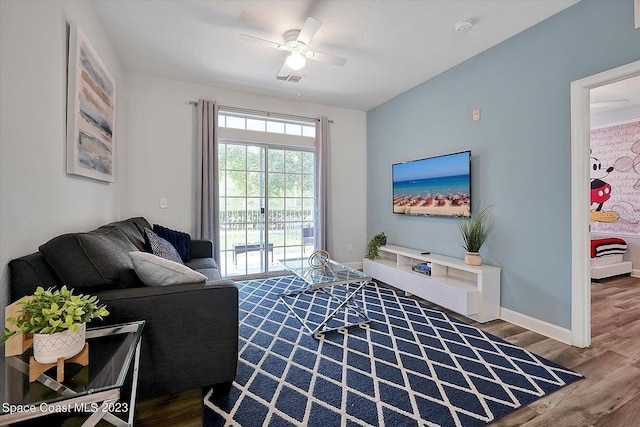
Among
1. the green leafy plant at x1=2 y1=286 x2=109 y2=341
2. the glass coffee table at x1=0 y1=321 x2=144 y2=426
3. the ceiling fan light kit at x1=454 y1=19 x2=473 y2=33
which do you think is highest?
the ceiling fan light kit at x1=454 y1=19 x2=473 y2=33

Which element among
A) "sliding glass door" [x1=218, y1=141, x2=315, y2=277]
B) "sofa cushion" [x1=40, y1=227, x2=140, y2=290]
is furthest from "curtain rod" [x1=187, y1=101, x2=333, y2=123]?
"sofa cushion" [x1=40, y1=227, x2=140, y2=290]

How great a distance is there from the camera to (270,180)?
430 centimetres

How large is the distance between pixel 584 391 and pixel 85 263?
9.27ft

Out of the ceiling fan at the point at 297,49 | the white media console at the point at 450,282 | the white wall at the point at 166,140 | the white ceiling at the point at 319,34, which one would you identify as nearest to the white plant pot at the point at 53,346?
the ceiling fan at the point at 297,49

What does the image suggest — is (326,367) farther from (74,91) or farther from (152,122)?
(152,122)

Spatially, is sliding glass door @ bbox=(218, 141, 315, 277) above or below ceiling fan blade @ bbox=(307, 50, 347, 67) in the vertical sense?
below

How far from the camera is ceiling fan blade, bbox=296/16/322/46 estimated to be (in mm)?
2135

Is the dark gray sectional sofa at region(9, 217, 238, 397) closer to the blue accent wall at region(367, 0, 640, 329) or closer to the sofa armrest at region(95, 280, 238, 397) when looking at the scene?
the sofa armrest at region(95, 280, 238, 397)

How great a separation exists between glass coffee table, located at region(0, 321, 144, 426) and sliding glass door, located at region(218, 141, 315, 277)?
303 cm

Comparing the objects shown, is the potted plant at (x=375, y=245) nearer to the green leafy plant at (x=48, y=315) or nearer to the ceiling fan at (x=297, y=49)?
the ceiling fan at (x=297, y=49)

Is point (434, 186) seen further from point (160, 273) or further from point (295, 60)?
point (160, 273)

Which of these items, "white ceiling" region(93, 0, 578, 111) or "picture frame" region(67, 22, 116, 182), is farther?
"white ceiling" region(93, 0, 578, 111)

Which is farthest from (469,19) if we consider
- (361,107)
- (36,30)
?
(36,30)

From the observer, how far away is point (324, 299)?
3.26 metres
